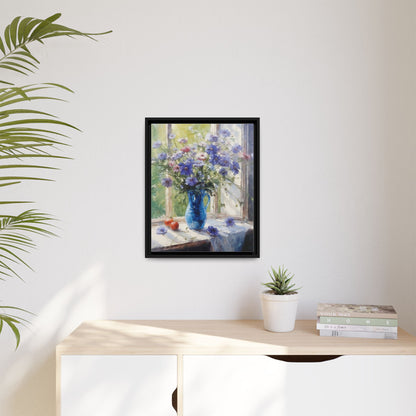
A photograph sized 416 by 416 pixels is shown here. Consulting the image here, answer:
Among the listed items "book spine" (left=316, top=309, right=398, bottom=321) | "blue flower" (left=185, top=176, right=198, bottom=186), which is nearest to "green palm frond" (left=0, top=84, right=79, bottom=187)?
"blue flower" (left=185, top=176, right=198, bottom=186)

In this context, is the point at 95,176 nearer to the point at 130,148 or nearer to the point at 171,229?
the point at 130,148

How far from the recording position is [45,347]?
1905mm

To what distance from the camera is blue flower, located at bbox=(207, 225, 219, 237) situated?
75.8 inches

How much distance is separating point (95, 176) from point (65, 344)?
2.44 feet

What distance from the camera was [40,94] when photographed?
6.31 ft

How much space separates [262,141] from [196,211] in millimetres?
428

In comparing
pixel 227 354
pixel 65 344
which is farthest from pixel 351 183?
pixel 65 344

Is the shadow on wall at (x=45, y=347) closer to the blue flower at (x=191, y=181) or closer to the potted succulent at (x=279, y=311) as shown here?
the blue flower at (x=191, y=181)

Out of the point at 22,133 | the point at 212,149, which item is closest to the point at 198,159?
the point at 212,149

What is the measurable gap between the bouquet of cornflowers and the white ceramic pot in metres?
0.55

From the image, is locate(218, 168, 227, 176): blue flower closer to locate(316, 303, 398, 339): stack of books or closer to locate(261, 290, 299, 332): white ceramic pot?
locate(261, 290, 299, 332): white ceramic pot

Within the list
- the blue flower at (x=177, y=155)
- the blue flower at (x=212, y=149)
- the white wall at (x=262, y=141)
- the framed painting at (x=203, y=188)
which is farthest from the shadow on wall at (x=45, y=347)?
the blue flower at (x=212, y=149)

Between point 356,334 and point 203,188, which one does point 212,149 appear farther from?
point 356,334

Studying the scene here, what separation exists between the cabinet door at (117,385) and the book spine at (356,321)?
0.59 meters
